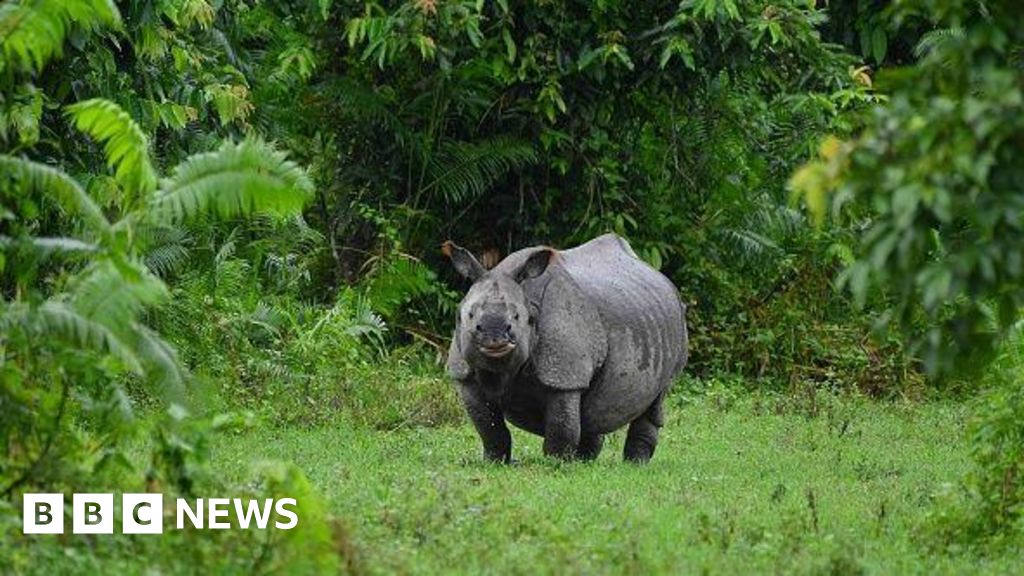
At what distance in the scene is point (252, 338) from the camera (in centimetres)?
1598

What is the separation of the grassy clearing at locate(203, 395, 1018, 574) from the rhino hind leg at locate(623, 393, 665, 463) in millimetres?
119

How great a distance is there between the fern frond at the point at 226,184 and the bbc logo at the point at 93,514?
116 cm

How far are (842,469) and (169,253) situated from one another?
16.3ft

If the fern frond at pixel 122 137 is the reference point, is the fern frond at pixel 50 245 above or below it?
below

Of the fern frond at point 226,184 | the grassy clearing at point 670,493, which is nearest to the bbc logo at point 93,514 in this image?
the grassy clearing at point 670,493

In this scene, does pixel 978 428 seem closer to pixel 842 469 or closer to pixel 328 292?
pixel 842 469

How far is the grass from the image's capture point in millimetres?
8195

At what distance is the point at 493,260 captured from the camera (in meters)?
17.9

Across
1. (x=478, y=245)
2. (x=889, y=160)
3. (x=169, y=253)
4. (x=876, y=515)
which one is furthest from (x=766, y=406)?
(x=889, y=160)

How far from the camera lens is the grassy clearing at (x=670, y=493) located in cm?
901

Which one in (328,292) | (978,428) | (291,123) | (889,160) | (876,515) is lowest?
(328,292)

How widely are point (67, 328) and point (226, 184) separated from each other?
2.84 feet

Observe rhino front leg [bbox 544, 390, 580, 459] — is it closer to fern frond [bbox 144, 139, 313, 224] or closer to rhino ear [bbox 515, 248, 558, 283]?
rhino ear [bbox 515, 248, 558, 283]

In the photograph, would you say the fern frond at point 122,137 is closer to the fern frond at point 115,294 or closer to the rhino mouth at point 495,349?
the fern frond at point 115,294
